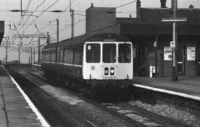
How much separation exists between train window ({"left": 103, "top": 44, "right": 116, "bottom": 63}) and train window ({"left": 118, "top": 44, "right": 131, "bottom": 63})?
0.29 metres

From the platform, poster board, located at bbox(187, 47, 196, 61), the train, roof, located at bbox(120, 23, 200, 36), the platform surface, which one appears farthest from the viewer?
poster board, located at bbox(187, 47, 196, 61)

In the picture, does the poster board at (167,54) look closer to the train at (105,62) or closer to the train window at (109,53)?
the train at (105,62)

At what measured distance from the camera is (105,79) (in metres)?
17.9

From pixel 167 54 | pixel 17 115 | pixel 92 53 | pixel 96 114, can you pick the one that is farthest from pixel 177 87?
pixel 167 54

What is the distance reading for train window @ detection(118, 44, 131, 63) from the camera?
60.4 feet

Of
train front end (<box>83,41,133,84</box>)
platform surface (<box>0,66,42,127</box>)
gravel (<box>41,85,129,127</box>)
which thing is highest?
train front end (<box>83,41,133,84</box>)

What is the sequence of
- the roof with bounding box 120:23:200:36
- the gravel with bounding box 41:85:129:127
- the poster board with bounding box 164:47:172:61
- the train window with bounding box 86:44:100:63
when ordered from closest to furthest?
1. the gravel with bounding box 41:85:129:127
2. the train window with bounding box 86:44:100:63
3. the roof with bounding box 120:23:200:36
4. the poster board with bounding box 164:47:172:61

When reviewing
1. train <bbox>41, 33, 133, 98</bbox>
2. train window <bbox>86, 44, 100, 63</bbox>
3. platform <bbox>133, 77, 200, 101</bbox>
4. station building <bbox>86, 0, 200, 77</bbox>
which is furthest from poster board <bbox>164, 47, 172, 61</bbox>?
train window <bbox>86, 44, 100, 63</bbox>

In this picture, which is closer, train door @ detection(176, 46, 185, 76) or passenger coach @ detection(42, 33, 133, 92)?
passenger coach @ detection(42, 33, 133, 92)

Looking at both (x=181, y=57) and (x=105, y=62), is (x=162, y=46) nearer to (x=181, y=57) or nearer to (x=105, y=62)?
(x=181, y=57)

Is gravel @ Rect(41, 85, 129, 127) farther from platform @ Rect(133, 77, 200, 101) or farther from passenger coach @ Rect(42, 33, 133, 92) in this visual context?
platform @ Rect(133, 77, 200, 101)

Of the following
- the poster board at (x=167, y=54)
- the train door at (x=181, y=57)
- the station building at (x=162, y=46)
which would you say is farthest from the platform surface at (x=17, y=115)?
the train door at (x=181, y=57)

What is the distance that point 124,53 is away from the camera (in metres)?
18.5

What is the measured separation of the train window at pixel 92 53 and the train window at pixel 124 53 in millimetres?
976
